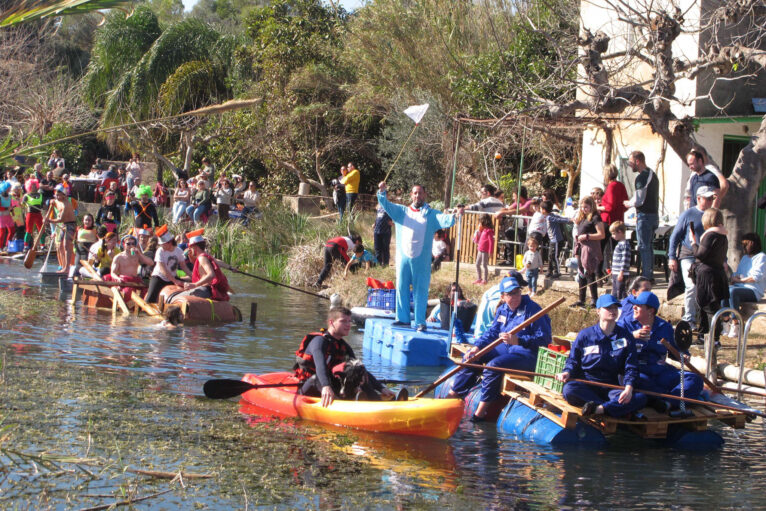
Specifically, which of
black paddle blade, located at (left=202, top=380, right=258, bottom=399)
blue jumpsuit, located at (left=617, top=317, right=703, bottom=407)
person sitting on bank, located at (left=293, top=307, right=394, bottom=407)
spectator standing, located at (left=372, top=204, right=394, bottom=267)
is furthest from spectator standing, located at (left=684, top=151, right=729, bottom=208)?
spectator standing, located at (left=372, top=204, right=394, bottom=267)

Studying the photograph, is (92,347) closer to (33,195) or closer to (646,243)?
(646,243)

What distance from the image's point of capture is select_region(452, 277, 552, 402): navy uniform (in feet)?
30.0

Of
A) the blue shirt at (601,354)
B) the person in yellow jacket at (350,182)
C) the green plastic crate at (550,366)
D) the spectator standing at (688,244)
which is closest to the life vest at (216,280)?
the spectator standing at (688,244)

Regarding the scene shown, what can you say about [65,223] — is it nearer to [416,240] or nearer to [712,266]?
[416,240]

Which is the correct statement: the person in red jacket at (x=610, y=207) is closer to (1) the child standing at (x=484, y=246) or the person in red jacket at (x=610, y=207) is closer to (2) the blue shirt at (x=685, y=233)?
(2) the blue shirt at (x=685, y=233)

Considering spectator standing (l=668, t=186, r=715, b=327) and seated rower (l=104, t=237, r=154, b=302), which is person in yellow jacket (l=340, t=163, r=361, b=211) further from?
spectator standing (l=668, t=186, r=715, b=327)

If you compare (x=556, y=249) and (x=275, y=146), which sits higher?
(x=275, y=146)

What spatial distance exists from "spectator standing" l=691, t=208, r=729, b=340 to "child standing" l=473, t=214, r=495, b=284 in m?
5.54

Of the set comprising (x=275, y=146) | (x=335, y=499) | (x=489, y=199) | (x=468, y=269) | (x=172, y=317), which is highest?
(x=275, y=146)

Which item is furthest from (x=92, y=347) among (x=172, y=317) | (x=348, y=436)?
(x=348, y=436)

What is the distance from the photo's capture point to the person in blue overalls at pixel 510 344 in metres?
9.15

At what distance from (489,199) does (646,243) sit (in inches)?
163

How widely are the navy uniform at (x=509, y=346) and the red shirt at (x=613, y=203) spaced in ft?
17.5

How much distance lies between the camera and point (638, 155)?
12797 millimetres
